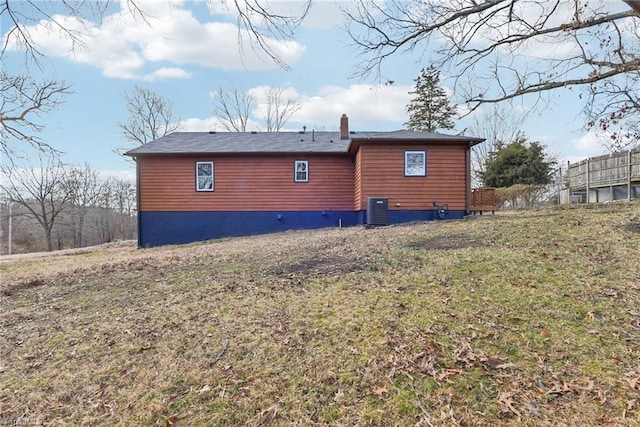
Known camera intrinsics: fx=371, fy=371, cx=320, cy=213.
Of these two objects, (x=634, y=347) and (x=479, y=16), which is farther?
(x=479, y=16)

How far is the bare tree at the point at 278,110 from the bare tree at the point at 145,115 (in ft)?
22.5

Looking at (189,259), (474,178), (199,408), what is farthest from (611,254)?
(474,178)

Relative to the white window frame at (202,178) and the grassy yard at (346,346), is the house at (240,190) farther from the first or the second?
the grassy yard at (346,346)

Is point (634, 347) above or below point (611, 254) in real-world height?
below

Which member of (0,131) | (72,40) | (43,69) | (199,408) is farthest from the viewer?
(0,131)

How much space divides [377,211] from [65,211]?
2476cm

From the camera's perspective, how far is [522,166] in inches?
827

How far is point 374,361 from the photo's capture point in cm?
296

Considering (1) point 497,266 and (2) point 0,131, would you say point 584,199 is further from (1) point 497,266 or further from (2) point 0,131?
(2) point 0,131

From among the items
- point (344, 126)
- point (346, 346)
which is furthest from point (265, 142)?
point (346, 346)

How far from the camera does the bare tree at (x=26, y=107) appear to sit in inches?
330

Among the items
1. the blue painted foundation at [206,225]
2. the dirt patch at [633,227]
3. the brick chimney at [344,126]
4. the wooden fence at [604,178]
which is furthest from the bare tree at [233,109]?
the dirt patch at [633,227]

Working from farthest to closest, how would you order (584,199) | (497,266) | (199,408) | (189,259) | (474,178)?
1. (474,178)
2. (584,199)
3. (189,259)
4. (497,266)
5. (199,408)

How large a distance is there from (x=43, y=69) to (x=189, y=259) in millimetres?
4266
